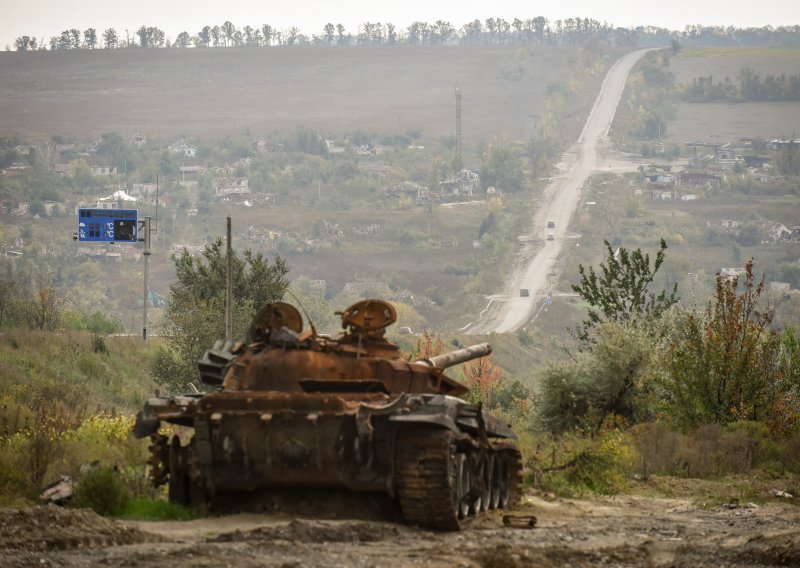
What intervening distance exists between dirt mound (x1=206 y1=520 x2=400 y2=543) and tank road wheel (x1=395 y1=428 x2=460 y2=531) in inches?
33.0

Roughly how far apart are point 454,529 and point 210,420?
3415 mm

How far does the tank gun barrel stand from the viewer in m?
25.1

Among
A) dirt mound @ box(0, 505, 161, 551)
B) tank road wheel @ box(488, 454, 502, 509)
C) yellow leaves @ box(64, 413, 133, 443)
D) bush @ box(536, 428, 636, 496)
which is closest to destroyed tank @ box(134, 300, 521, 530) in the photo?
tank road wheel @ box(488, 454, 502, 509)

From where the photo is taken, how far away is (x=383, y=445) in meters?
21.4

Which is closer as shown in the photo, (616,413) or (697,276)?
(616,413)

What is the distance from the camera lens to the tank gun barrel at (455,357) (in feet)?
82.3

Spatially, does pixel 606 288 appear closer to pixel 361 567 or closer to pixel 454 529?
pixel 454 529

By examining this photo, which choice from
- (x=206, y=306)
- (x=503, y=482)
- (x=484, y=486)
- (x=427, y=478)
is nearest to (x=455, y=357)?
(x=503, y=482)

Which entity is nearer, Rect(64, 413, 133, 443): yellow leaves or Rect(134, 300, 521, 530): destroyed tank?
Rect(134, 300, 521, 530): destroyed tank

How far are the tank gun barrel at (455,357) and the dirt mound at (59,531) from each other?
6.92 meters

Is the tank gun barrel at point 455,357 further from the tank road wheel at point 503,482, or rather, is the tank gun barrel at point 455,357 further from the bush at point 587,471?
the bush at point 587,471

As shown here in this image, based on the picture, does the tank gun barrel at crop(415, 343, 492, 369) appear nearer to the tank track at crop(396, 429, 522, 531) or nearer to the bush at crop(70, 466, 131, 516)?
the tank track at crop(396, 429, 522, 531)

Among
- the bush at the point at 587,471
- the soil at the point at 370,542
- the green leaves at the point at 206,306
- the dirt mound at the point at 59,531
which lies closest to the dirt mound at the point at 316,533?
the soil at the point at 370,542

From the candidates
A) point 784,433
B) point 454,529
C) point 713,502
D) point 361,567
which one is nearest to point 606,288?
point 784,433
